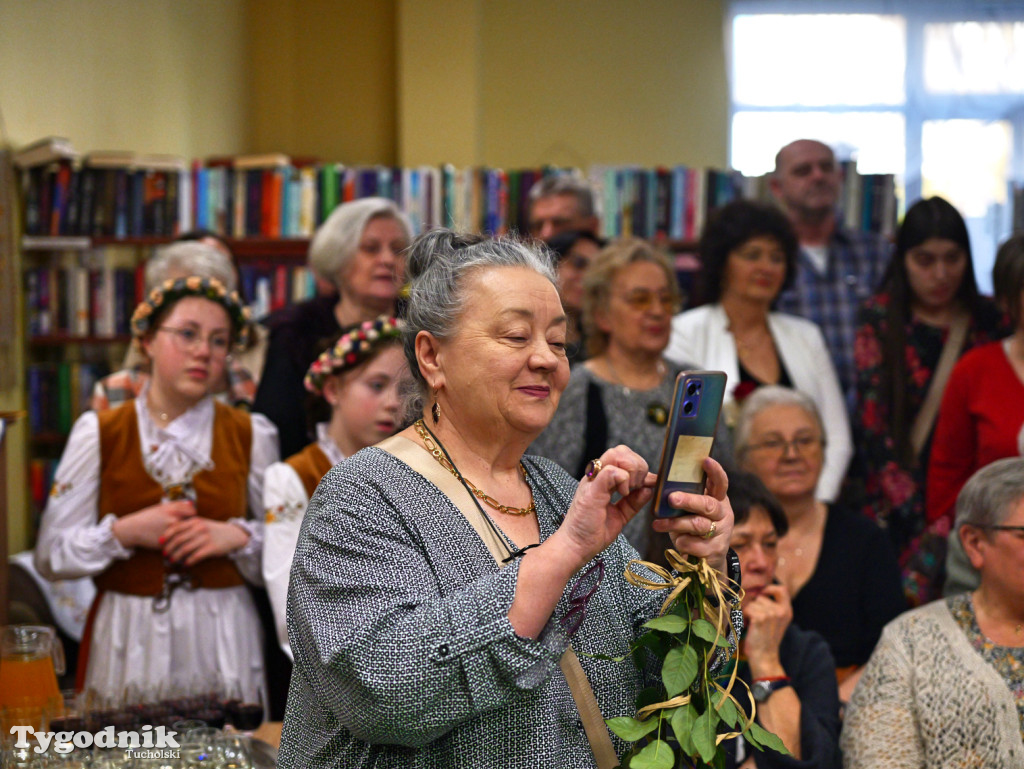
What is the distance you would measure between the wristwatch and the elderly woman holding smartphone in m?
0.91

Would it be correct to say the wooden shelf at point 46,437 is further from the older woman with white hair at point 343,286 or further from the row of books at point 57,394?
the older woman with white hair at point 343,286

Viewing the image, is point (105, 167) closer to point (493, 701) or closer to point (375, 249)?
point (375, 249)

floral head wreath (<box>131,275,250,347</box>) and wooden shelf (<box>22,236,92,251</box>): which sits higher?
wooden shelf (<box>22,236,92,251</box>)

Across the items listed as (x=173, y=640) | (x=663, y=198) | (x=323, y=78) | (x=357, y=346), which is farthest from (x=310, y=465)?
(x=323, y=78)

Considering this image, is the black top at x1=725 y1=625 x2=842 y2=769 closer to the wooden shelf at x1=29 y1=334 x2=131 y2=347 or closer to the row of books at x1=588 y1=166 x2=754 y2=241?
the row of books at x1=588 y1=166 x2=754 y2=241

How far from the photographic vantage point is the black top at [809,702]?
2.45 m

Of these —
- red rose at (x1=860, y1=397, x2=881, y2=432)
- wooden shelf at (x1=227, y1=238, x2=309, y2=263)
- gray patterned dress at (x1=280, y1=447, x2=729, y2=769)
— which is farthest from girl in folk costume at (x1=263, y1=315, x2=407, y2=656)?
wooden shelf at (x1=227, y1=238, x2=309, y2=263)

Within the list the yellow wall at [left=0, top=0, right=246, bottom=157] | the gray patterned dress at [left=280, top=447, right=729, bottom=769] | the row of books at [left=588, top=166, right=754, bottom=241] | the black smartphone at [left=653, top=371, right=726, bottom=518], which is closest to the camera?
the gray patterned dress at [left=280, top=447, right=729, bottom=769]

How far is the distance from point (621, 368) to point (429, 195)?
9.98ft

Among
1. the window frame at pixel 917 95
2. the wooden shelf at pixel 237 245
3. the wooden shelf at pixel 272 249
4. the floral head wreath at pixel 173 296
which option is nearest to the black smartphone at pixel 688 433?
the floral head wreath at pixel 173 296

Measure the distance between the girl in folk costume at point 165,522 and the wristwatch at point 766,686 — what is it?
128 centimetres

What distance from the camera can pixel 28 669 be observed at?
235 cm

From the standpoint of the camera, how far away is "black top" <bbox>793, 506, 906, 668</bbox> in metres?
3.08

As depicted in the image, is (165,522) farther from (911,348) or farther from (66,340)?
(66,340)
